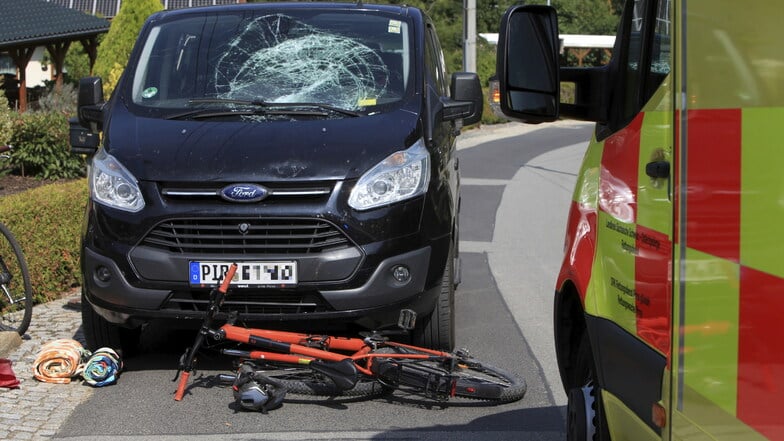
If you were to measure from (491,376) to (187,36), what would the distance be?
2.89 meters

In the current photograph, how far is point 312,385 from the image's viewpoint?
5.94m

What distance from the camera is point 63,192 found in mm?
9164

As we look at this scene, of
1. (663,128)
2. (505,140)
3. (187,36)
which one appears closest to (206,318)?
(187,36)

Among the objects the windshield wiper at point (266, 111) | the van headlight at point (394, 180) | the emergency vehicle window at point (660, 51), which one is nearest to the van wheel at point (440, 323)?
the van headlight at point (394, 180)

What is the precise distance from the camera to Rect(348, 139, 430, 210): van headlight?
5.93 m

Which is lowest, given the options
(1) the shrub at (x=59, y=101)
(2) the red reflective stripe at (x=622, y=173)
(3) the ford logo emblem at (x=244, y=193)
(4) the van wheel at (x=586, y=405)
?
(4) the van wheel at (x=586, y=405)

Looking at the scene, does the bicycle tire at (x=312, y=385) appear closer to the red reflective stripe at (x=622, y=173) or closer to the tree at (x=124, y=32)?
the red reflective stripe at (x=622, y=173)

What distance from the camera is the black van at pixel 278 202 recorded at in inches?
231

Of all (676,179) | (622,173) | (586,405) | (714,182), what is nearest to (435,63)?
(586,405)

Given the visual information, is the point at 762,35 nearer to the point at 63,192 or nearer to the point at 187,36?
the point at 187,36

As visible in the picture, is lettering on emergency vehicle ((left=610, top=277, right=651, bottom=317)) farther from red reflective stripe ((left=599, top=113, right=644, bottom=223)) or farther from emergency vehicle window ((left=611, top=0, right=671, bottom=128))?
emergency vehicle window ((left=611, top=0, right=671, bottom=128))

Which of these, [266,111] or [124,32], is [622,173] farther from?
[124,32]

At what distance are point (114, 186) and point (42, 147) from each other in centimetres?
1062

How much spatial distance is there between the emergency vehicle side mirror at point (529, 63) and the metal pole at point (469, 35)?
2529cm
